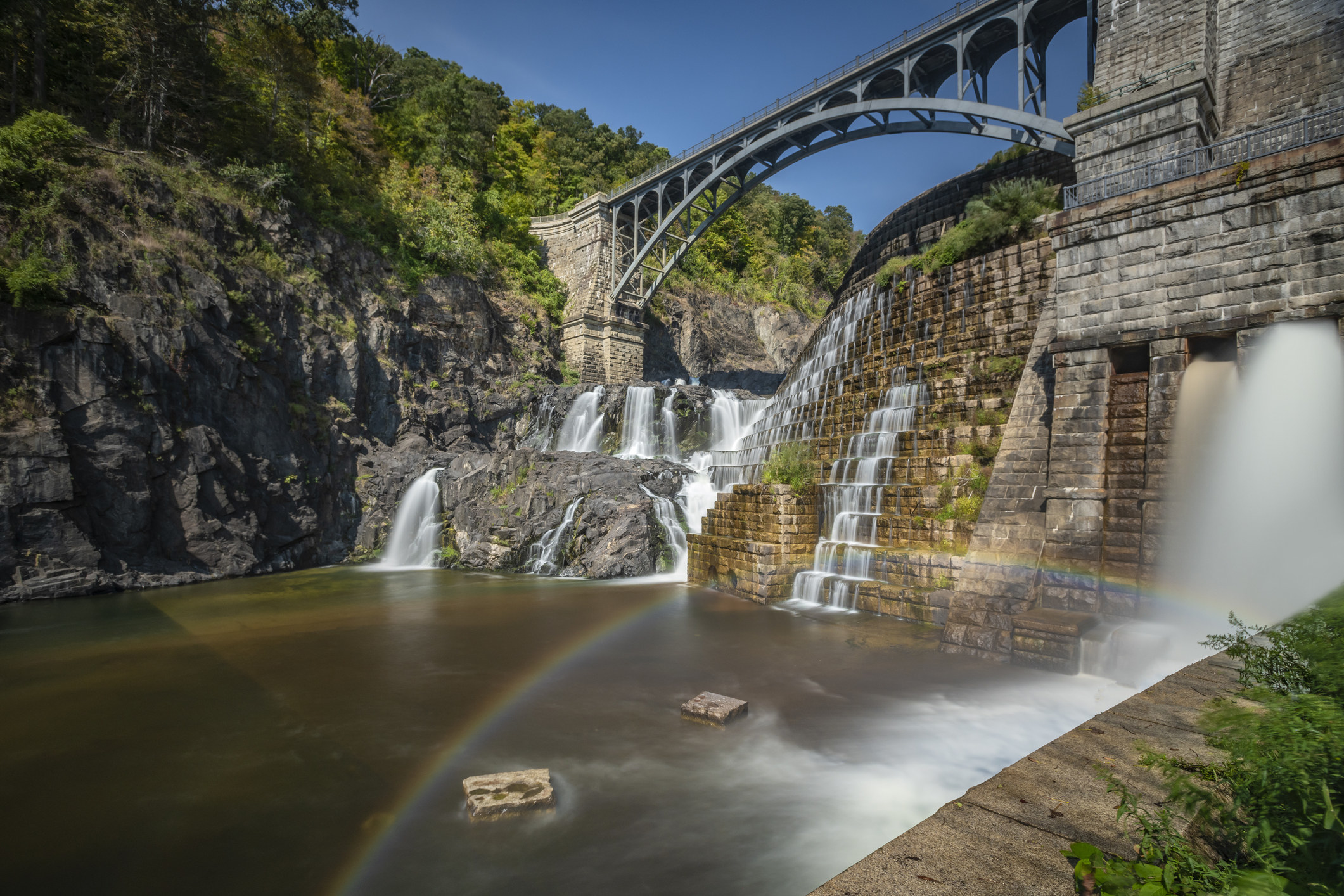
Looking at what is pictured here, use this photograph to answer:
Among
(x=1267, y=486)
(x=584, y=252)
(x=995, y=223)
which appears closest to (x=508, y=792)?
(x=1267, y=486)

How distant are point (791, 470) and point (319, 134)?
29053 millimetres

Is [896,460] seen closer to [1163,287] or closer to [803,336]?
[1163,287]

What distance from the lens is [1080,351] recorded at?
27.3ft

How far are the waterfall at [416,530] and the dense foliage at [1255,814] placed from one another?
18.2m

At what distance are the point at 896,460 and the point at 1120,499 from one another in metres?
3.97

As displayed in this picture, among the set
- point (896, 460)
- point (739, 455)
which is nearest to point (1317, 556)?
point (896, 460)

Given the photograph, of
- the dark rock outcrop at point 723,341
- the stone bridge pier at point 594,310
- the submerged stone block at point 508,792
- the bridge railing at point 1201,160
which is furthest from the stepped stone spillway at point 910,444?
the dark rock outcrop at point 723,341

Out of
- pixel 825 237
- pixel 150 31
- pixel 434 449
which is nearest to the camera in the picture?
pixel 150 31

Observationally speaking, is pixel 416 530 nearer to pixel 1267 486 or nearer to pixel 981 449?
pixel 981 449

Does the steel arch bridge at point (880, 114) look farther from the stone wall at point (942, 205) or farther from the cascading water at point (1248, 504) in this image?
the cascading water at point (1248, 504)

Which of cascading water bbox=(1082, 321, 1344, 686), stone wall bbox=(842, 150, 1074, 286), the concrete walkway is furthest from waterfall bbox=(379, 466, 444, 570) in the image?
the concrete walkway

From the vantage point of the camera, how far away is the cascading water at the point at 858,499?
35.8 ft

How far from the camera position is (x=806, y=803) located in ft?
15.0

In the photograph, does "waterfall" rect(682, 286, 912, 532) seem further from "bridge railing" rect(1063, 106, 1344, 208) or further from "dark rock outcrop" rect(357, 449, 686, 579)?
"bridge railing" rect(1063, 106, 1344, 208)
